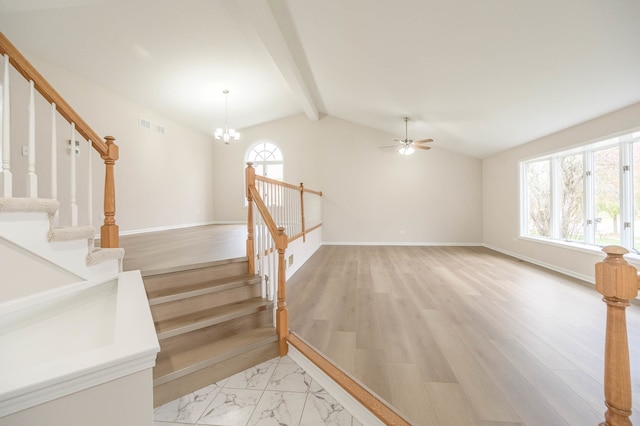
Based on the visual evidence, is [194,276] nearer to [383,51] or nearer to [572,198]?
[383,51]

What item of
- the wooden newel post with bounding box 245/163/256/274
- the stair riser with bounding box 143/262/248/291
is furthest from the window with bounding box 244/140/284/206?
the stair riser with bounding box 143/262/248/291

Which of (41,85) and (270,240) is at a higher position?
(41,85)

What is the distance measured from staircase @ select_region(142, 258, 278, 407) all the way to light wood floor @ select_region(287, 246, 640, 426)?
43cm

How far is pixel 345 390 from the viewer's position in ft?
5.12

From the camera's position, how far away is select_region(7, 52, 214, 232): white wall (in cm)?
371

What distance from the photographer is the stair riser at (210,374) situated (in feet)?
5.25

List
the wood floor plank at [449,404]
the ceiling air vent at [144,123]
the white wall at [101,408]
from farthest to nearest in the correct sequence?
1. the ceiling air vent at [144,123]
2. the wood floor plank at [449,404]
3. the white wall at [101,408]

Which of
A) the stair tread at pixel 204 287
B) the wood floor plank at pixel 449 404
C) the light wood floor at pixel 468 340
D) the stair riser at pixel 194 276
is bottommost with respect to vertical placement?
the wood floor plank at pixel 449 404

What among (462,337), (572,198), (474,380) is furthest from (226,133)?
(572,198)

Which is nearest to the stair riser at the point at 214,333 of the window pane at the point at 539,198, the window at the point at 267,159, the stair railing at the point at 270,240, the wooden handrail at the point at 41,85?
the stair railing at the point at 270,240

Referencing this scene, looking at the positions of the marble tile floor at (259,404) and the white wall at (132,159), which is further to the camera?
the white wall at (132,159)

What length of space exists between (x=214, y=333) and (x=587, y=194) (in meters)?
5.76

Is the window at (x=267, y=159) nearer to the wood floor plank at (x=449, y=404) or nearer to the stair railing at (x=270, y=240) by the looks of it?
the stair railing at (x=270, y=240)

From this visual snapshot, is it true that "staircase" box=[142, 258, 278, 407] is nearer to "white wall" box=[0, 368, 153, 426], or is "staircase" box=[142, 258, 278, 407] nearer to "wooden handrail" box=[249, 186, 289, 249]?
"wooden handrail" box=[249, 186, 289, 249]
